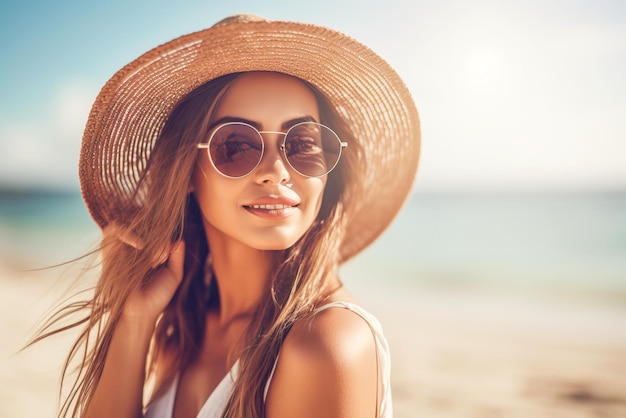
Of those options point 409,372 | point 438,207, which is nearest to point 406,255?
point 409,372

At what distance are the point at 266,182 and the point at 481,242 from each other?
18826 mm

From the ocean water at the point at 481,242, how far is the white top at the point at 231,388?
86cm

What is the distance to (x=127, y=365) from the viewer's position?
2221 millimetres

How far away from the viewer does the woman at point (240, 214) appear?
1760mm

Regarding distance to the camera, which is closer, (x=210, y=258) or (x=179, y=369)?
(x=179, y=369)

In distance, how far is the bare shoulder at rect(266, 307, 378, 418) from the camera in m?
1.55

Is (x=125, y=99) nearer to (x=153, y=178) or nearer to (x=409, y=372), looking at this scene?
(x=153, y=178)

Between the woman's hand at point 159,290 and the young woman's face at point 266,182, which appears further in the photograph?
the woman's hand at point 159,290

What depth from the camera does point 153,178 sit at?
7.72ft

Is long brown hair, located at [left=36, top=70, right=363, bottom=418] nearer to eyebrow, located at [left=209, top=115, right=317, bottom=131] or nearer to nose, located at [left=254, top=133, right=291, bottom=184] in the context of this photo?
eyebrow, located at [left=209, top=115, right=317, bottom=131]

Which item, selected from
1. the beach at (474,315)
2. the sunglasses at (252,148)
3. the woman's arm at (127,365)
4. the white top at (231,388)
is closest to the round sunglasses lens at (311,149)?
the sunglasses at (252,148)

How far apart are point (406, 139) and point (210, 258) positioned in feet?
4.19

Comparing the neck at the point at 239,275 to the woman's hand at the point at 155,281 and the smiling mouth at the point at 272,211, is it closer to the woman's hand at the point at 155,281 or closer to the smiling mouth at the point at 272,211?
the woman's hand at the point at 155,281

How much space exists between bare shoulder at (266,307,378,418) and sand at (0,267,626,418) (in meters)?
2.44
